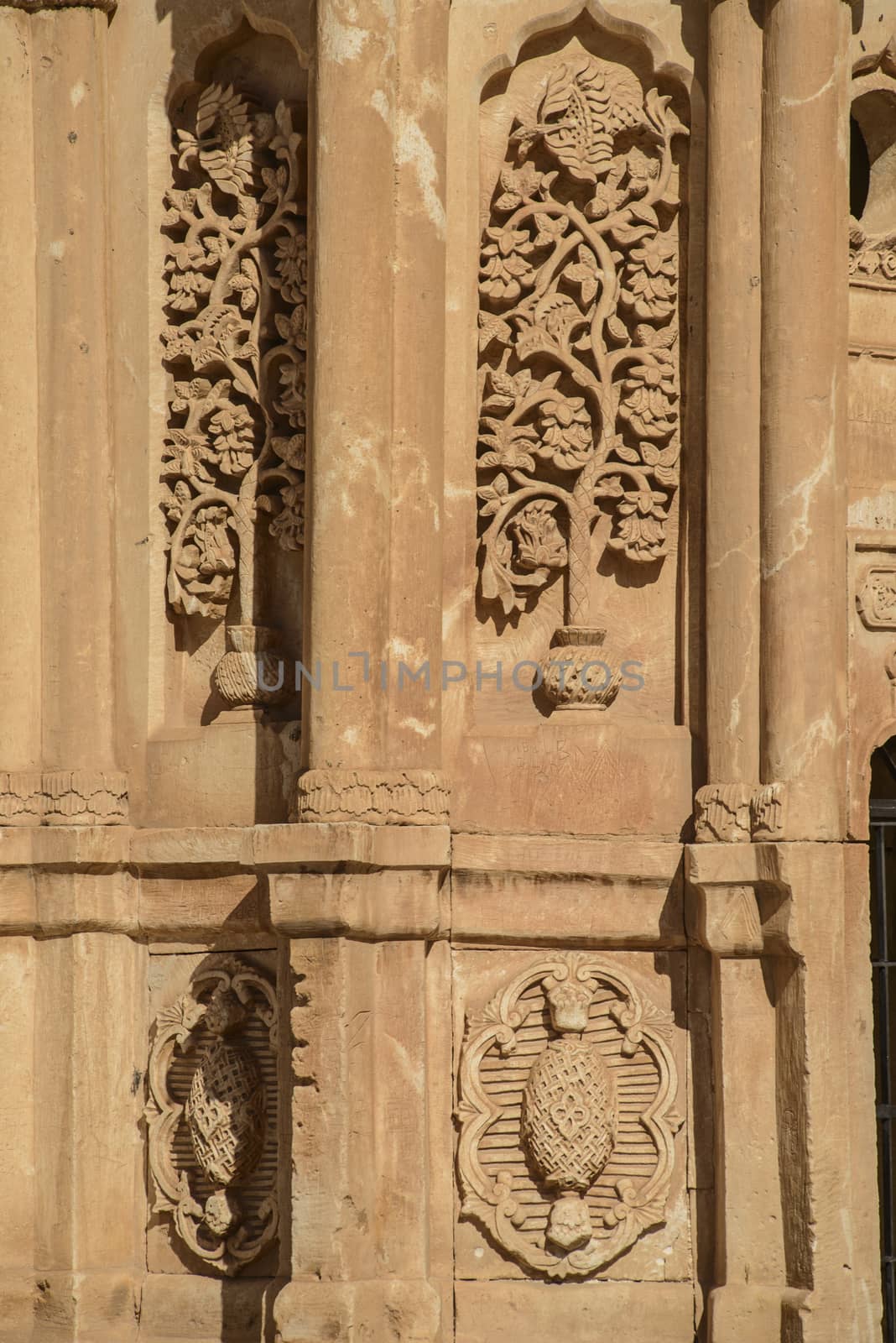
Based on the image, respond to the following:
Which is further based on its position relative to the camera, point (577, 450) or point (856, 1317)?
point (577, 450)

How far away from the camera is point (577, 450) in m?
7.48

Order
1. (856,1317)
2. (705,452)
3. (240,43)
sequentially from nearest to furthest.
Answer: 1. (856,1317)
2. (705,452)
3. (240,43)

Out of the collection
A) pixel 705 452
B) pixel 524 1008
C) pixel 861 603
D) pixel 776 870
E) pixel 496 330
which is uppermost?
pixel 496 330

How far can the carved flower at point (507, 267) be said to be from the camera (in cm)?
755

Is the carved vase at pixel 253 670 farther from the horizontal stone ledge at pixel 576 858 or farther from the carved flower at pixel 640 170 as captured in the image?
the carved flower at pixel 640 170

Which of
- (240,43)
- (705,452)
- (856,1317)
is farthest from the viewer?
(240,43)

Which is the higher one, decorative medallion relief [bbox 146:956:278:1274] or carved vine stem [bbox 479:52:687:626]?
carved vine stem [bbox 479:52:687:626]

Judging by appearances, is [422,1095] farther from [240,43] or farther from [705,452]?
[240,43]

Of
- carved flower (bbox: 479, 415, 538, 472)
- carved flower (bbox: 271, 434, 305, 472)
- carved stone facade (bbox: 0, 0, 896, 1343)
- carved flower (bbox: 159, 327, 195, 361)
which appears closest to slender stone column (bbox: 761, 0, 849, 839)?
carved stone facade (bbox: 0, 0, 896, 1343)

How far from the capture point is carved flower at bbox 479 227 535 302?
7555mm

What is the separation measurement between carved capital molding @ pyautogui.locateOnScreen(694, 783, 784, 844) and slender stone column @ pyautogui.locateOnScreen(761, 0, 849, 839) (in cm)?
10

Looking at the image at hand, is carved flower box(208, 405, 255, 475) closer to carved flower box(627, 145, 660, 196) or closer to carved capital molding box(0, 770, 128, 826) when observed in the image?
carved capital molding box(0, 770, 128, 826)

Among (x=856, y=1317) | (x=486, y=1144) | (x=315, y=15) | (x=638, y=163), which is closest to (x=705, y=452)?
(x=638, y=163)

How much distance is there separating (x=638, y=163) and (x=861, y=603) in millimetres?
1887
